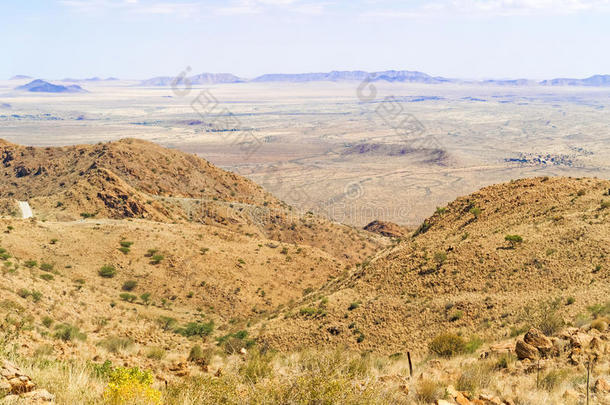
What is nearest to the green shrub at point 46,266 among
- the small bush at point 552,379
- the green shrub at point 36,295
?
the green shrub at point 36,295

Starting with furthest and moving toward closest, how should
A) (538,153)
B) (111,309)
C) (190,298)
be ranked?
(538,153)
(190,298)
(111,309)

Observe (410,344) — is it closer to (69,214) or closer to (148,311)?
(148,311)

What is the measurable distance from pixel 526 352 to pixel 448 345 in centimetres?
252

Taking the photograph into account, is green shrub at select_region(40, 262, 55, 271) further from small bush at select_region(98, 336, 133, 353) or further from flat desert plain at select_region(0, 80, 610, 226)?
flat desert plain at select_region(0, 80, 610, 226)

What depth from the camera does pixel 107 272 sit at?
81.1ft

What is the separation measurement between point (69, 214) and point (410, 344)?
103ft

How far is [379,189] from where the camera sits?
97188 millimetres

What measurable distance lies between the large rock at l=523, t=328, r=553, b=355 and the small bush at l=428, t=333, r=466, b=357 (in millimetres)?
2046

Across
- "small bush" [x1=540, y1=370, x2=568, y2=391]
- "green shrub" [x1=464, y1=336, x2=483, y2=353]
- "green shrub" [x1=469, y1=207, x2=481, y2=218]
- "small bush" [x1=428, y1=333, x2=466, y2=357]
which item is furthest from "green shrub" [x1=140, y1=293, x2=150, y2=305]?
"small bush" [x1=540, y1=370, x2=568, y2=391]

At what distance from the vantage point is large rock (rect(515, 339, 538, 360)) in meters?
9.64

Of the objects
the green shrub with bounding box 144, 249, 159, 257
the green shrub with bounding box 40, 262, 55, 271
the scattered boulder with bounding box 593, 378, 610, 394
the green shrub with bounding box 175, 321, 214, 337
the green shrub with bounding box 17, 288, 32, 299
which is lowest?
the green shrub with bounding box 175, 321, 214, 337

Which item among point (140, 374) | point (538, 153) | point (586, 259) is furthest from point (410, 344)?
point (538, 153)

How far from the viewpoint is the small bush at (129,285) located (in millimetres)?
23961

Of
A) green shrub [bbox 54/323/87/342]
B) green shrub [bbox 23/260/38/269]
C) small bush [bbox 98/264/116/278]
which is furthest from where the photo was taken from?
small bush [bbox 98/264/116/278]
